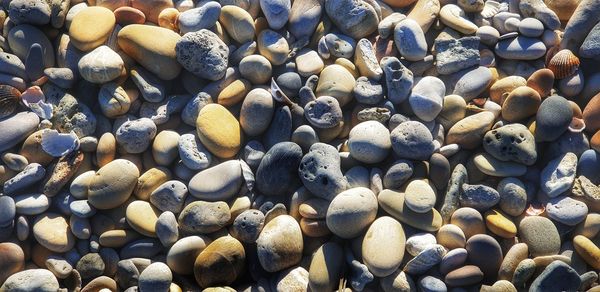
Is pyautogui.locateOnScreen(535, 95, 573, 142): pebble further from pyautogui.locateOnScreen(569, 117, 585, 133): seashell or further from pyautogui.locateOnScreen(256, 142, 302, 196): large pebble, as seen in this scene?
pyautogui.locateOnScreen(256, 142, 302, 196): large pebble

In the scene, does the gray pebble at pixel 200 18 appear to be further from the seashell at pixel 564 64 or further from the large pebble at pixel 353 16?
the seashell at pixel 564 64

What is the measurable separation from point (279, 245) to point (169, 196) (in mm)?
551

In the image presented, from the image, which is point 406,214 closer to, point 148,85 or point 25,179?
point 148,85

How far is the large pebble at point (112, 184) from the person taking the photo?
241cm

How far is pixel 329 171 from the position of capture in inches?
93.5

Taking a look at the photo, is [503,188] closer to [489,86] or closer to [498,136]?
[498,136]

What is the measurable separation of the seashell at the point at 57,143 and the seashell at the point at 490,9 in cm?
208

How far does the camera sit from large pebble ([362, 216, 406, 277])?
223cm

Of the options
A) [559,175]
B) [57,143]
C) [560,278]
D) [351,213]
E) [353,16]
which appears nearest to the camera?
[560,278]

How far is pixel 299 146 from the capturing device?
2480 mm

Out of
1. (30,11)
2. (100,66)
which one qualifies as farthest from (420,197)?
(30,11)

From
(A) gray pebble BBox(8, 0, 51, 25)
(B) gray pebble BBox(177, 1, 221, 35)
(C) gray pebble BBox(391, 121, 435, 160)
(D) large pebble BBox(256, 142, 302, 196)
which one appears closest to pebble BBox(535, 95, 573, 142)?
(C) gray pebble BBox(391, 121, 435, 160)

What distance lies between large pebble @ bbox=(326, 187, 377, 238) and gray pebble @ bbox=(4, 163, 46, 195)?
131cm

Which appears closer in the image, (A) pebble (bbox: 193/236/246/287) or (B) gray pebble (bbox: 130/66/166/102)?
(A) pebble (bbox: 193/236/246/287)
